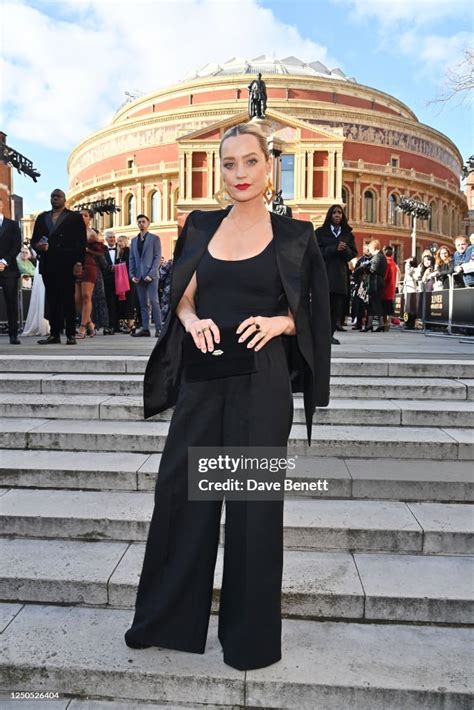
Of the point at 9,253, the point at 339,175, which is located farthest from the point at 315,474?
the point at 339,175

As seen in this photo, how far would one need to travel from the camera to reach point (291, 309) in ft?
7.21

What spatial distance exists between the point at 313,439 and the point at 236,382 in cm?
219

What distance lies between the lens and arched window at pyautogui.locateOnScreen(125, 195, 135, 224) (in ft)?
198

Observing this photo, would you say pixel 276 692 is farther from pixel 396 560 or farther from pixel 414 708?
pixel 396 560

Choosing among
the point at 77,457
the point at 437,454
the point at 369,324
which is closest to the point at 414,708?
the point at 437,454

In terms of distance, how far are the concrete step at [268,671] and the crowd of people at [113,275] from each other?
274 cm

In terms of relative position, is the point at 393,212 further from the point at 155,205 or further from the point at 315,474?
the point at 315,474

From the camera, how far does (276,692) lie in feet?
7.70

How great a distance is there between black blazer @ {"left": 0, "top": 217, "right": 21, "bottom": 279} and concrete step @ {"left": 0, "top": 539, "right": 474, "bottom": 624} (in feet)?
18.4

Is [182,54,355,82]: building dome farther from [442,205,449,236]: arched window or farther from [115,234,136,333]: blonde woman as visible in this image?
[115,234,136,333]: blonde woman

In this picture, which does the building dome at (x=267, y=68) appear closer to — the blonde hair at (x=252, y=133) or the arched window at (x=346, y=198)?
the arched window at (x=346, y=198)

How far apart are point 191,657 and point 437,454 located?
250 centimetres

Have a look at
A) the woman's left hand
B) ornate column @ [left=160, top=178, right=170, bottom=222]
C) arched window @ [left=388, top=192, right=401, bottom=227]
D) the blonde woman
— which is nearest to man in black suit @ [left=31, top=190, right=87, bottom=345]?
the blonde woman

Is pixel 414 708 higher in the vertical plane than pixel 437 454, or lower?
lower
